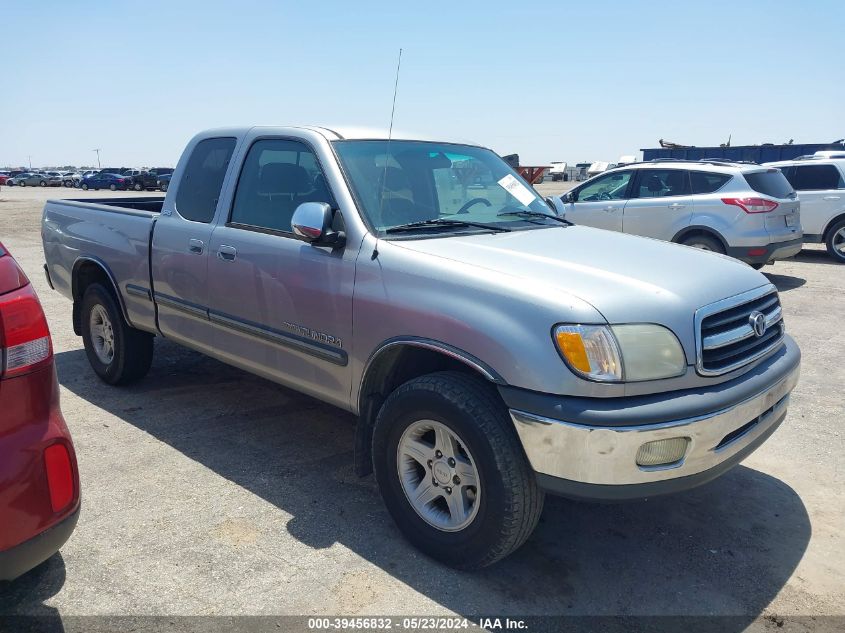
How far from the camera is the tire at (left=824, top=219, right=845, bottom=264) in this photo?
40.4 feet

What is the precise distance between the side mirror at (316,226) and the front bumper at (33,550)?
5.21 feet

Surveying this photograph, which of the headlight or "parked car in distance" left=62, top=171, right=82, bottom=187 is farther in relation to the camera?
"parked car in distance" left=62, top=171, right=82, bottom=187

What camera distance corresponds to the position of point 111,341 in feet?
17.5

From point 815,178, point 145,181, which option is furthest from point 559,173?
point 815,178

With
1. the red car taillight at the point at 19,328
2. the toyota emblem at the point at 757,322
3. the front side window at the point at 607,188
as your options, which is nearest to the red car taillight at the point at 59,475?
the red car taillight at the point at 19,328

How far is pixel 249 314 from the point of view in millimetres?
3936

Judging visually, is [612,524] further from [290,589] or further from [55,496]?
[55,496]

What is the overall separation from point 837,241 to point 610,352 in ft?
39.4

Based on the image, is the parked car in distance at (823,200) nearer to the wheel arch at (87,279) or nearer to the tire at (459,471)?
the wheel arch at (87,279)

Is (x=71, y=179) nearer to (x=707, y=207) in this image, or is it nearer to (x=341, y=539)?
(x=707, y=207)

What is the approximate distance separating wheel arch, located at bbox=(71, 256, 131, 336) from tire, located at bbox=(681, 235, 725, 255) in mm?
7549

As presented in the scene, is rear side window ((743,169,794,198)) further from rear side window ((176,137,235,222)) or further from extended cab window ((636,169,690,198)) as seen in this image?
rear side window ((176,137,235,222))

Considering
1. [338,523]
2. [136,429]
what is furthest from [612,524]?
[136,429]

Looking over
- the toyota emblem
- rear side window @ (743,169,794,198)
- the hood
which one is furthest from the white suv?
the toyota emblem
